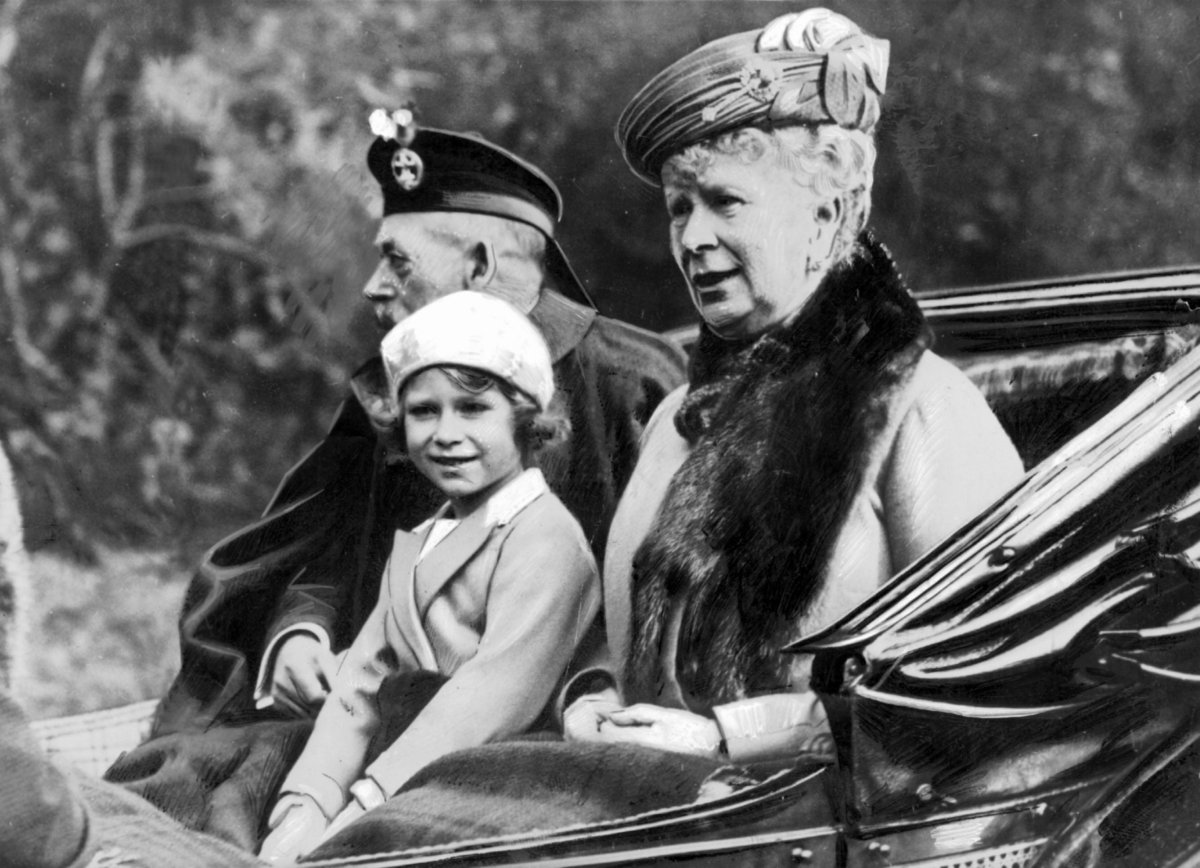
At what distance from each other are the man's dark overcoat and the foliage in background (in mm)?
88

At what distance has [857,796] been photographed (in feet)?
15.5

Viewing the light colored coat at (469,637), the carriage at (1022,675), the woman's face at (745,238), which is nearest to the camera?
the carriage at (1022,675)

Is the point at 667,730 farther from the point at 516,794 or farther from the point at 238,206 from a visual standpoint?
the point at 238,206

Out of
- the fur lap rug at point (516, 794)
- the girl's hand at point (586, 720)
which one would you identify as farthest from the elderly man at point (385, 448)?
the girl's hand at point (586, 720)

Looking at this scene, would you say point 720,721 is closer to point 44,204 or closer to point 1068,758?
point 1068,758

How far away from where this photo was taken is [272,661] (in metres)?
5.03

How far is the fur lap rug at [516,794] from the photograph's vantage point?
4.73m

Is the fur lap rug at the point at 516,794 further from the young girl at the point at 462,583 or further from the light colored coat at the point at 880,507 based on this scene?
the light colored coat at the point at 880,507

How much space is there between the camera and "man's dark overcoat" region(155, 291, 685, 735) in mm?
5012

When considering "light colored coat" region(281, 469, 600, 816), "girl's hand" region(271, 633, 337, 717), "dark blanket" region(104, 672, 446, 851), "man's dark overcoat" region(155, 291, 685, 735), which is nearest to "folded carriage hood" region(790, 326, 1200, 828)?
"light colored coat" region(281, 469, 600, 816)

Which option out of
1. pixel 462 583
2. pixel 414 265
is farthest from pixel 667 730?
pixel 414 265

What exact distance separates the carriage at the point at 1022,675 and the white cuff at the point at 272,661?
329 millimetres

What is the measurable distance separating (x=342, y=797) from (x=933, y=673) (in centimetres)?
169

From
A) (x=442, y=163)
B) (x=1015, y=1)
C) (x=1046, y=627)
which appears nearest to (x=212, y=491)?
(x=442, y=163)
